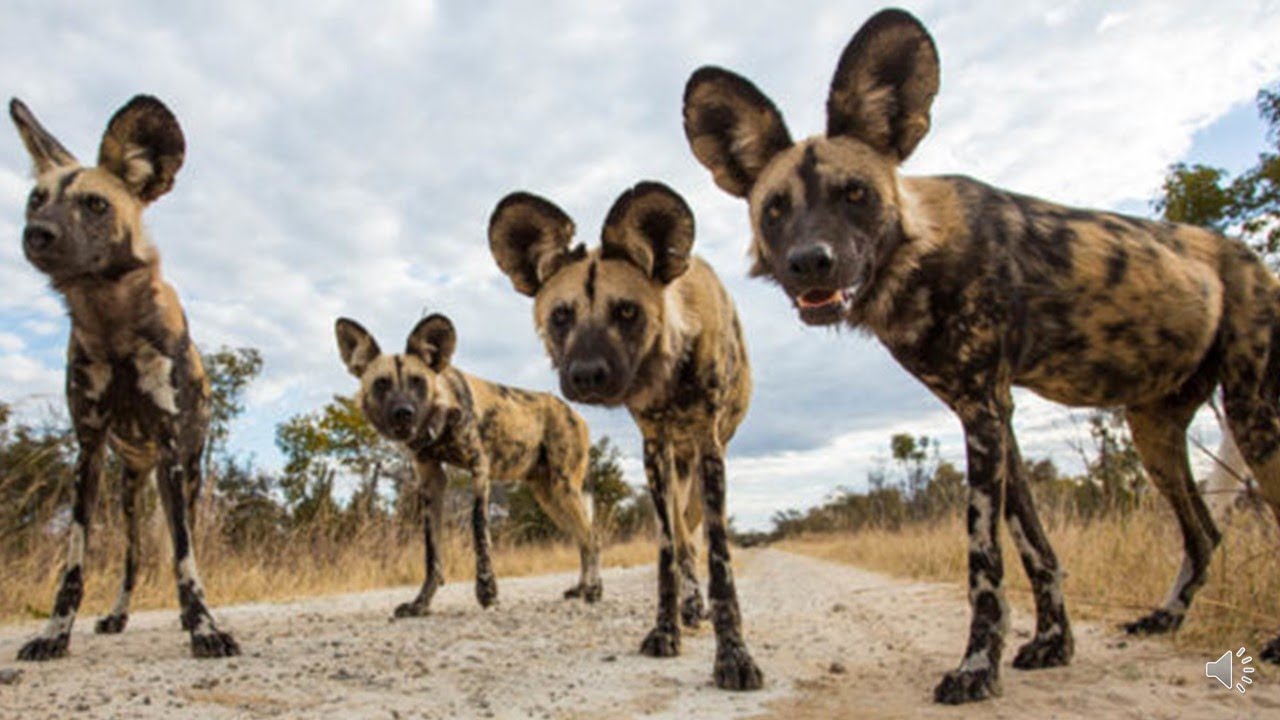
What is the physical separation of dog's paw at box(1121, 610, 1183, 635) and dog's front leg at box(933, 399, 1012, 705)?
1.61 meters

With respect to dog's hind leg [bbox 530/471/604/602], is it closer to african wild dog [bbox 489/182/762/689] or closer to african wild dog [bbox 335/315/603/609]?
african wild dog [bbox 335/315/603/609]

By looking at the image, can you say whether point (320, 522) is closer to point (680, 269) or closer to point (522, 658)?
point (522, 658)

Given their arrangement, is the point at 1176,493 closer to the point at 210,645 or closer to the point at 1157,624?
the point at 1157,624

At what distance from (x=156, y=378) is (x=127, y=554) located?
168 centimetres

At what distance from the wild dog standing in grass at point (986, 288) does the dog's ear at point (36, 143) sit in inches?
138

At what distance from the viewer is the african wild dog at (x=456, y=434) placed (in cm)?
780

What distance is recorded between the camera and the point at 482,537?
25.7 ft

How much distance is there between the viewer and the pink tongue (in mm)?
3549

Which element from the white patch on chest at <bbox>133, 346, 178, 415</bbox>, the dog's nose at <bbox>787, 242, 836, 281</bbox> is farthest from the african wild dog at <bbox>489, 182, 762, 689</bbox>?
the white patch on chest at <bbox>133, 346, 178, 415</bbox>

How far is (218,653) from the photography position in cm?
444

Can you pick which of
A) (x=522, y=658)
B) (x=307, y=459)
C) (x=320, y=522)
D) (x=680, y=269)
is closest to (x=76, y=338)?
(x=522, y=658)

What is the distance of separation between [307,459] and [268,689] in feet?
75.3

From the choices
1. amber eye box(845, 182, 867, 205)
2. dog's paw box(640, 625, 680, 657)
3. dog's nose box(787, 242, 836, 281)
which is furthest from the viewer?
dog's paw box(640, 625, 680, 657)

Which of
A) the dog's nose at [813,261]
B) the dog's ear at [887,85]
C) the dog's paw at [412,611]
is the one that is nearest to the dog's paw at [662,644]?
the dog's nose at [813,261]
